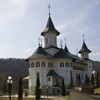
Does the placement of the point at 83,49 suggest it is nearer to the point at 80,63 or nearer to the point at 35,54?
the point at 80,63

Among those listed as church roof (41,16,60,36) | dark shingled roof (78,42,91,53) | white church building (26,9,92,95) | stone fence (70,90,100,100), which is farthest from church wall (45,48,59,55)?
stone fence (70,90,100,100)

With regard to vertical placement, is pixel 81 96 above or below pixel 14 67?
below

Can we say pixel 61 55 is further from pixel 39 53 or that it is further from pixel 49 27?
pixel 49 27

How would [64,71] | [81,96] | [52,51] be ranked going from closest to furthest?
[81,96]
[64,71]
[52,51]

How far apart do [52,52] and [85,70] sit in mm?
15784

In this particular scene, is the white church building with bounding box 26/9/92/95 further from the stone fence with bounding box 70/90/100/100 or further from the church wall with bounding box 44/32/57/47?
the stone fence with bounding box 70/90/100/100

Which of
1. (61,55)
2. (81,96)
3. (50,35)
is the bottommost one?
(81,96)

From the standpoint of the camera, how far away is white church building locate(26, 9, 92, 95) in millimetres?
59781

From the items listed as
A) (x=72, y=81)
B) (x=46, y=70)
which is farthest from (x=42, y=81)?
(x=72, y=81)

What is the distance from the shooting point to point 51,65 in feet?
205

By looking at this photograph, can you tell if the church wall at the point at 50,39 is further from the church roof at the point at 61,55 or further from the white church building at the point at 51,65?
the church roof at the point at 61,55

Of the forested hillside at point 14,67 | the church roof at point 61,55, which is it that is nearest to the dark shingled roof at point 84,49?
the church roof at point 61,55

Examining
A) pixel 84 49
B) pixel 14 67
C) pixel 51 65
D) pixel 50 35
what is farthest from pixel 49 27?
pixel 14 67

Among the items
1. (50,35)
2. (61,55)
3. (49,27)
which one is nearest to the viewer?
(61,55)
